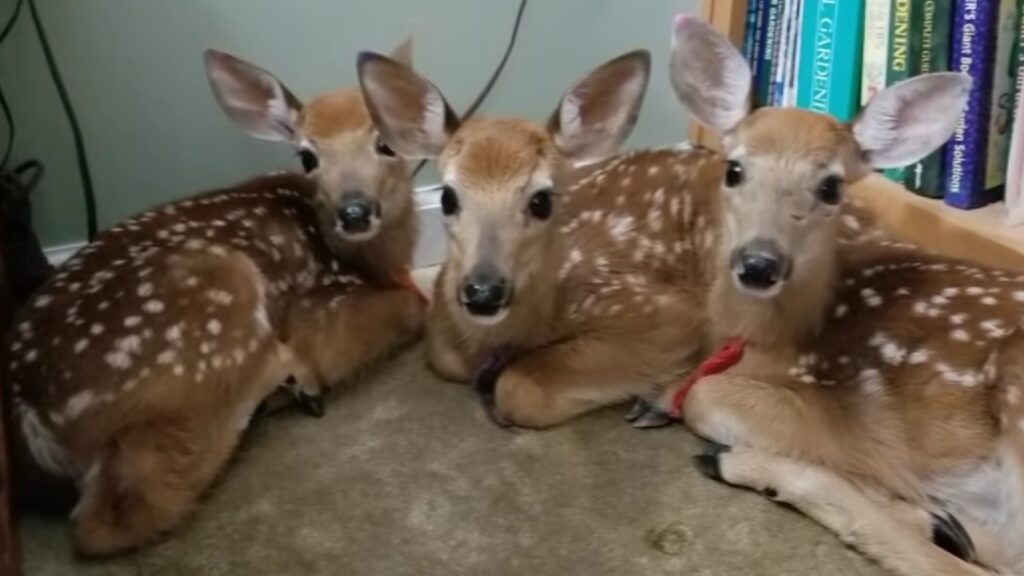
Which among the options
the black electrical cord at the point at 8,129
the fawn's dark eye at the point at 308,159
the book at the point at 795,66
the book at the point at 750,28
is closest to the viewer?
the fawn's dark eye at the point at 308,159

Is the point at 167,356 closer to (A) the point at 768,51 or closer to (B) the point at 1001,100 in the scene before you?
(A) the point at 768,51

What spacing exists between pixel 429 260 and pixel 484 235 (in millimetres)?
926

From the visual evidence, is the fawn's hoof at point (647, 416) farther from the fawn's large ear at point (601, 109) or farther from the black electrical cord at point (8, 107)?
the black electrical cord at point (8, 107)

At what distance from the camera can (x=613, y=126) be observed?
2414 millimetres

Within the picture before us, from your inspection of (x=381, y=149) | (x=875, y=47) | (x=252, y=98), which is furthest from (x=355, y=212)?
(x=875, y=47)

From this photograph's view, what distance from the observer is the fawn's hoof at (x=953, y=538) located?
215 centimetres

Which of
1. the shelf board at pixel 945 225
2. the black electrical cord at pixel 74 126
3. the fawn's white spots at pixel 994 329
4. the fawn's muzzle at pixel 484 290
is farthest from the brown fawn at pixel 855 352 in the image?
the black electrical cord at pixel 74 126

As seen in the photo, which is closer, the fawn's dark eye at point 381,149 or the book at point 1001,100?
the fawn's dark eye at point 381,149

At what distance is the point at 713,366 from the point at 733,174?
0.37 meters

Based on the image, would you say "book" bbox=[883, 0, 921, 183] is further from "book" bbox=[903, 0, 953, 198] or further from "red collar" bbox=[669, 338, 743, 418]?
"red collar" bbox=[669, 338, 743, 418]

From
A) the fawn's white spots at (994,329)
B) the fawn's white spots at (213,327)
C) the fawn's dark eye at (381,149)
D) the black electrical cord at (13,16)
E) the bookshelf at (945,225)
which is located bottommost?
the bookshelf at (945,225)

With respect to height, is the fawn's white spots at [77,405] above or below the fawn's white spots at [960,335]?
above

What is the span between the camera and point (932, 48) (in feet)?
8.95

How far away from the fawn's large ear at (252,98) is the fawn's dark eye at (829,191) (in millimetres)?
1010
